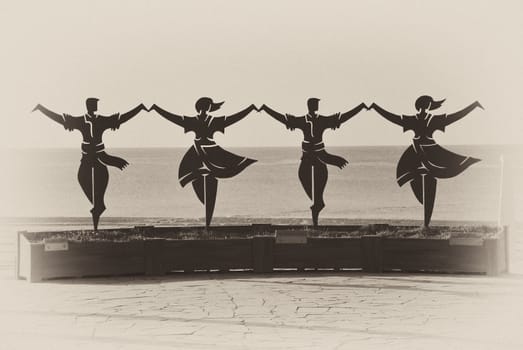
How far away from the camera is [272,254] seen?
12328 mm

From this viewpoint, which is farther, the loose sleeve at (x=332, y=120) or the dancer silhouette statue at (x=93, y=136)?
the loose sleeve at (x=332, y=120)

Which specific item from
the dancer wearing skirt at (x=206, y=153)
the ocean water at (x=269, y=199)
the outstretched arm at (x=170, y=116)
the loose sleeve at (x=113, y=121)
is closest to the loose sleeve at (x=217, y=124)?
the dancer wearing skirt at (x=206, y=153)

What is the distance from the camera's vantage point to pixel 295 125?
13102 millimetres

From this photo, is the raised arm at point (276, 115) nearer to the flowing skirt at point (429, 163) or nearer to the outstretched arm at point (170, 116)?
the outstretched arm at point (170, 116)

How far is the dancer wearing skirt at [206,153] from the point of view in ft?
42.8

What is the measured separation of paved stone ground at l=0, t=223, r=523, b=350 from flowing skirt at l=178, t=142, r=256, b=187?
5.59ft

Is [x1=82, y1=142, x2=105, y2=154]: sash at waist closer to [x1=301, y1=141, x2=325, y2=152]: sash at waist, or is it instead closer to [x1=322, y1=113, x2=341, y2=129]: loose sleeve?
[x1=301, y1=141, x2=325, y2=152]: sash at waist

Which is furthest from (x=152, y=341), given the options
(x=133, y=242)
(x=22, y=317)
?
(x=133, y=242)

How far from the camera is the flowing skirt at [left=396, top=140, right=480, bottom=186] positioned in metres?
13.2

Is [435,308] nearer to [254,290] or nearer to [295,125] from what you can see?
[254,290]

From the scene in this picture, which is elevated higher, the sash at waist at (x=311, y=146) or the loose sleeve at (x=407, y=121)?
the loose sleeve at (x=407, y=121)

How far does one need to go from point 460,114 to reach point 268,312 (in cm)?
493

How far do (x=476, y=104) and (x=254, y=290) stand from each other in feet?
14.2

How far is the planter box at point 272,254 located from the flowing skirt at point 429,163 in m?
1.25
